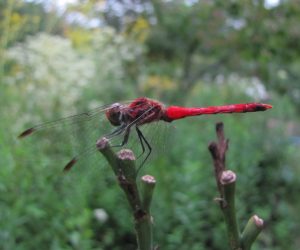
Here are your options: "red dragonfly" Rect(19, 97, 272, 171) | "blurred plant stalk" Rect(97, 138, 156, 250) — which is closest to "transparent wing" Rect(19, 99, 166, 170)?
"red dragonfly" Rect(19, 97, 272, 171)

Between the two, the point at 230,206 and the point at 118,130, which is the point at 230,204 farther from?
the point at 118,130

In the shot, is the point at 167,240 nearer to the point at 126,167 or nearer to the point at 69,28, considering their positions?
the point at 126,167

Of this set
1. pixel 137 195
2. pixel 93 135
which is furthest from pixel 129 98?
pixel 137 195

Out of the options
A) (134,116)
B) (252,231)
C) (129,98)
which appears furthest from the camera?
(129,98)

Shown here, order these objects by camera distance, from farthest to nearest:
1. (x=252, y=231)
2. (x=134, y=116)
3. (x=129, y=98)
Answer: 1. (x=129, y=98)
2. (x=134, y=116)
3. (x=252, y=231)

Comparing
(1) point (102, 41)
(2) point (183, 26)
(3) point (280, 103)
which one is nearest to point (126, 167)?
(1) point (102, 41)

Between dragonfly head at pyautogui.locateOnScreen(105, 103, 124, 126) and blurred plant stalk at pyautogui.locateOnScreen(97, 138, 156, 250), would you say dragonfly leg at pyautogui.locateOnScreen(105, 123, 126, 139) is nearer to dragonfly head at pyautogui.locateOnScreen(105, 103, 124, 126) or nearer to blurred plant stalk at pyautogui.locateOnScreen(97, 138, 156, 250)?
dragonfly head at pyautogui.locateOnScreen(105, 103, 124, 126)

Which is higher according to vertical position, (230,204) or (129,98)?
(230,204)

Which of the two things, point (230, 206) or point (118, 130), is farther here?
point (118, 130)
